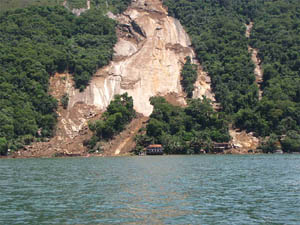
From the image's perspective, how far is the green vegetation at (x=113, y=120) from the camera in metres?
114

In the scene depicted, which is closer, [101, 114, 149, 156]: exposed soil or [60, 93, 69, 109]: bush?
[101, 114, 149, 156]: exposed soil

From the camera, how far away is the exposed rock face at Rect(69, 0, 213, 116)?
5300 inches

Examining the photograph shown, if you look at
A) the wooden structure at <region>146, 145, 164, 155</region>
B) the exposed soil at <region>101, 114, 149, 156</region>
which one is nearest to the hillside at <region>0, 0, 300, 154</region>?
the wooden structure at <region>146, 145, 164, 155</region>

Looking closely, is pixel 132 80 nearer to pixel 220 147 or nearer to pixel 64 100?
pixel 64 100

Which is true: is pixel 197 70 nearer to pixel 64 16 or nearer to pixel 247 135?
pixel 247 135

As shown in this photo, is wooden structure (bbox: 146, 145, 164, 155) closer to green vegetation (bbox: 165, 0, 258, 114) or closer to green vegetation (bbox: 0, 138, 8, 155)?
green vegetation (bbox: 165, 0, 258, 114)

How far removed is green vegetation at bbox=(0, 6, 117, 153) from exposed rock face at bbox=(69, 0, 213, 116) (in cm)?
458

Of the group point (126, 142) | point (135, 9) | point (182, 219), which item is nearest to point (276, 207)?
point (182, 219)

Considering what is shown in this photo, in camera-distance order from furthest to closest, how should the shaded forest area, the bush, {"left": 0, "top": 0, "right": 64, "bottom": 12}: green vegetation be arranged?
1. {"left": 0, "top": 0, "right": 64, "bottom": 12}: green vegetation
2. the bush
3. the shaded forest area

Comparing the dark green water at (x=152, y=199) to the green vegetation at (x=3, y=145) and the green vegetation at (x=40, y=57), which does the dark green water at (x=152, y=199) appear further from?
the green vegetation at (x=40, y=57)

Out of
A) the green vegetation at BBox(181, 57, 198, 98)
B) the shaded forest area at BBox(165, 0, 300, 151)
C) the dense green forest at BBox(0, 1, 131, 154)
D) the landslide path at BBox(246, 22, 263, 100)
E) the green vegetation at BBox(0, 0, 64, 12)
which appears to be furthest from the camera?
the green vegetation at BBox(0, 0, 64, 12)

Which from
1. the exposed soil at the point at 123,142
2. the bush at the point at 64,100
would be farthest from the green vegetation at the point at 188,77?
the bush at the point at 64,100

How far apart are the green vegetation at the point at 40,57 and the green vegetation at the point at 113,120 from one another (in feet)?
39.8

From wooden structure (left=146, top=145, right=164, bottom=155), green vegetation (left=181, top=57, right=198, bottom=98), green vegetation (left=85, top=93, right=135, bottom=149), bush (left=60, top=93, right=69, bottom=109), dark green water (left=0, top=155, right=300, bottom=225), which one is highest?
green vegetation (left=181, top=57, right=198, bottom=98)
